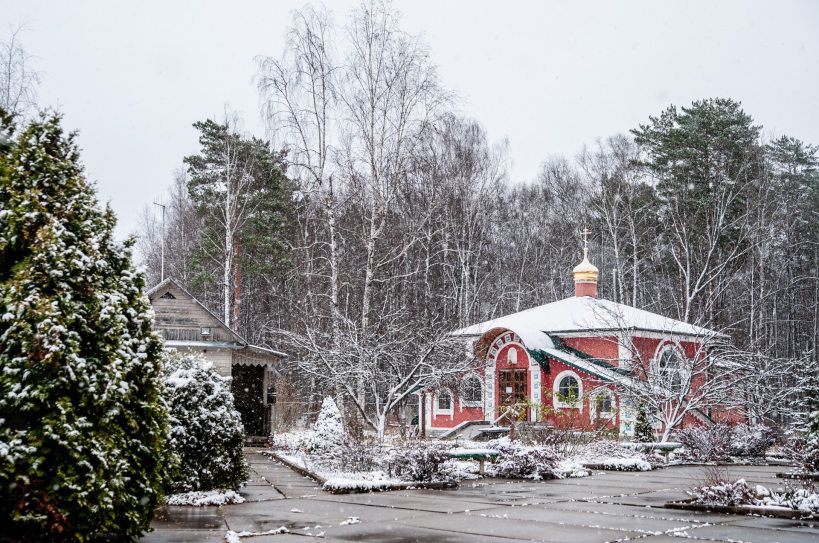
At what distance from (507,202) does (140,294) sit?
117 ft

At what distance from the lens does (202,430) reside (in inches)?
Answer: 367

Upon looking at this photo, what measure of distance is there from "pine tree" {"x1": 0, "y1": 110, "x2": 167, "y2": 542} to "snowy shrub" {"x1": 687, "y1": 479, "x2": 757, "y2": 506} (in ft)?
21.7

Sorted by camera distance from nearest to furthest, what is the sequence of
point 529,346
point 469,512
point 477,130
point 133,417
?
point 133,417
point 469,512
point 529,346
point 477,130

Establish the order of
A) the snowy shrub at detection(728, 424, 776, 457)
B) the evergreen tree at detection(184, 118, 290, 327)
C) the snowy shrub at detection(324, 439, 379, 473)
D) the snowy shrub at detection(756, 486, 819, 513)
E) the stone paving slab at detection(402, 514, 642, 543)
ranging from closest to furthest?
the stone paving slab at detection(402, 514, 642, 543) < the snowy shrub at detection(756, 486, 819, 513) < the snowy shrub at detection(324, 439, 379, 473) < the snowy shrub at detection(728, 424, 776, 457) < the evergreen tree at detection(184, 118, 290, 327)

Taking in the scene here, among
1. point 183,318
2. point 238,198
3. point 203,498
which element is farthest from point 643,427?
point 238,198

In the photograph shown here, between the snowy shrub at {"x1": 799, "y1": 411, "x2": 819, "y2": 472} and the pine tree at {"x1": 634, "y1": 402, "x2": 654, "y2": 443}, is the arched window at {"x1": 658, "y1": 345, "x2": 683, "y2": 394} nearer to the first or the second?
the pine tree at {"x1": 634, "y1": 402, "x2": 654, "y2": 443}

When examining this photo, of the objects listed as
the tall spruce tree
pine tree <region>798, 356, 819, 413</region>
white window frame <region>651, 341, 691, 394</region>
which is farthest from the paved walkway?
the tall spruce tree

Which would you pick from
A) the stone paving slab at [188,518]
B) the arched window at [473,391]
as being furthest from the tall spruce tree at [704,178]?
the stone paving slab at [188,518]

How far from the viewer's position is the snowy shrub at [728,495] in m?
8.81

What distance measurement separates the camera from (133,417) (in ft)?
19.5

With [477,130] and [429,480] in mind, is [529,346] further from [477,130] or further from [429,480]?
[477,130]

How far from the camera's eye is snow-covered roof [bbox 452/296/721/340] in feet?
76.2

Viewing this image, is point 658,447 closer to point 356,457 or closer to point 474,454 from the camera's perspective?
point 474,454

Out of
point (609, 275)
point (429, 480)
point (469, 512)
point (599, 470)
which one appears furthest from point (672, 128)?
point (469, 512)
